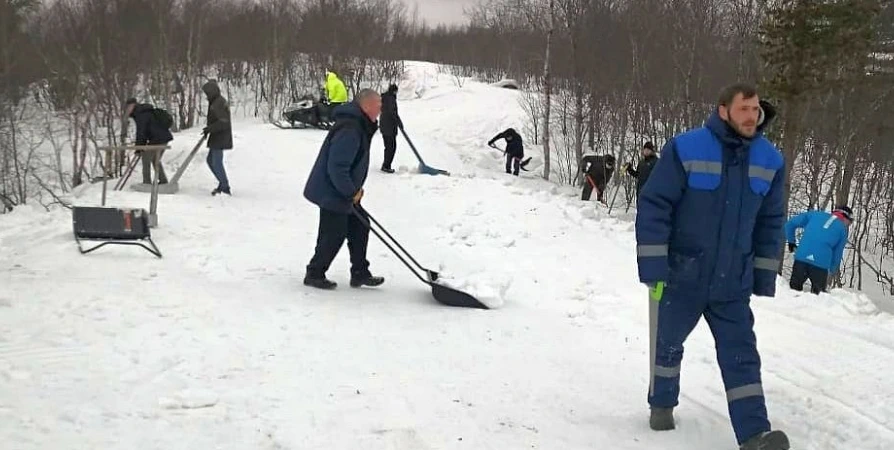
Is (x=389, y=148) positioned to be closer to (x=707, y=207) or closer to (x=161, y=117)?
(x=161, y=117)

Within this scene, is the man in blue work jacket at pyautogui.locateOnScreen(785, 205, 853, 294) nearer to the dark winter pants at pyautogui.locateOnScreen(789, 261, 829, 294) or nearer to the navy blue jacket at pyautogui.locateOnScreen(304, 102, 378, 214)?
the dark winter pants at pyautogui.locateOnScreen(789, 261, 829, 294)

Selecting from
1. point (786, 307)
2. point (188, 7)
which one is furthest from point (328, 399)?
point (188, 7)

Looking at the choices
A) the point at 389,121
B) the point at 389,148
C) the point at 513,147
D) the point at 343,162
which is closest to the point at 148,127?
the point at 389,121

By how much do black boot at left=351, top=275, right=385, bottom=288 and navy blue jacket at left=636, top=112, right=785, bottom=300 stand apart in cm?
379

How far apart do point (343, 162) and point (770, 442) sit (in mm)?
4084

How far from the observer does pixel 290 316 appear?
5910 mm

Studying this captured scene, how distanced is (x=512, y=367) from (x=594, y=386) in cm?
56

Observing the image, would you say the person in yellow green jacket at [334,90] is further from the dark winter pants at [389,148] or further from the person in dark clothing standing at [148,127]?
the person in dark clothing standing at [148,127]

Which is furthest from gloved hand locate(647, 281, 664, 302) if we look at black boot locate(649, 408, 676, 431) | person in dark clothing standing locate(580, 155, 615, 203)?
person in dark clothing standing locate(580, 155, 615, 203)

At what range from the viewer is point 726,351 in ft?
12.1

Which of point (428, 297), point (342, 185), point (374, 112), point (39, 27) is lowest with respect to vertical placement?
point (428, 297)

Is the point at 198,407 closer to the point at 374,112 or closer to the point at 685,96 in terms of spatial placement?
the point at 374,112

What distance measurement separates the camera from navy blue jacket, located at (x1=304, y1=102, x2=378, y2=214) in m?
6.41

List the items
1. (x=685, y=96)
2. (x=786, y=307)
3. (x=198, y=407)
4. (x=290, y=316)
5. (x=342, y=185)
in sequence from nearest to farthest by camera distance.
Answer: (x=198, y=407), (x=290, y=316), (x=342, y=185), (x=786, y=307), (x=685, y=96)
